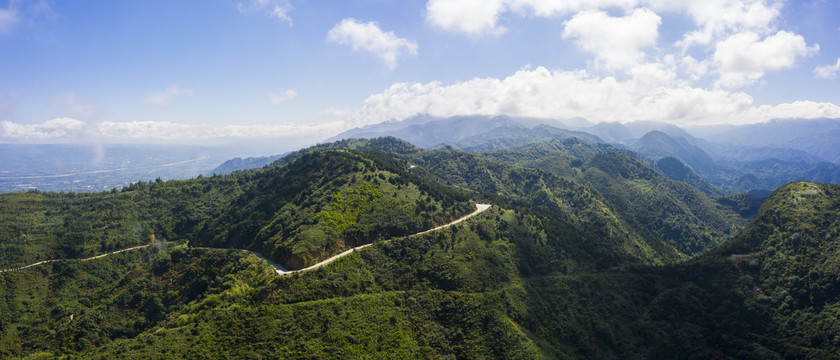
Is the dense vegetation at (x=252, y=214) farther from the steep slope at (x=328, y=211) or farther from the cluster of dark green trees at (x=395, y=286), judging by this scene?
the cluster of dark green trees at (x=395, y=286)

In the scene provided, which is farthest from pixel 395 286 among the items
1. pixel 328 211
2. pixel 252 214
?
pixel 252 214

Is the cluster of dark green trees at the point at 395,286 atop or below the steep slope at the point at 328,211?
below

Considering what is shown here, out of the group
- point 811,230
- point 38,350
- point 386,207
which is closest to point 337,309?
point 386,207

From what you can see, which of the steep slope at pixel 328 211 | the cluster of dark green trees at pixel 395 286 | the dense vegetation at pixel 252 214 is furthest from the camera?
the dense vegetation at pixel 252 214

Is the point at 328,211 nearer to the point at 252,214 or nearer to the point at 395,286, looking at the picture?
the point at 395,286

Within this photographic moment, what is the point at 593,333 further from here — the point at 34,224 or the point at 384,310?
the point at 34,224

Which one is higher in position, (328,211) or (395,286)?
(328,211)

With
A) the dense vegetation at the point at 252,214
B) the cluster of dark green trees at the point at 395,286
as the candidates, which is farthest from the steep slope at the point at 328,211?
the cluster of dark green trees at the point at 395,286

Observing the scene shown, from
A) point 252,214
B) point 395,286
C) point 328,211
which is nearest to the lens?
point 395,286
